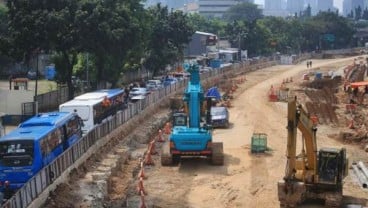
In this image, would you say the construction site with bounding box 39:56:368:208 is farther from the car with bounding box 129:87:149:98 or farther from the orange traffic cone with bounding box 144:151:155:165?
the car with bounding box 129:87:149:98

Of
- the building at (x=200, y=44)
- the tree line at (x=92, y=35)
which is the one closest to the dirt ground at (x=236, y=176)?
the tree line at (x=92, y=35)

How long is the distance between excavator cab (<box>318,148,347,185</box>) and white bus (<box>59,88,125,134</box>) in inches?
673

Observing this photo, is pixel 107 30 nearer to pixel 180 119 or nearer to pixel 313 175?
pixel 180 119

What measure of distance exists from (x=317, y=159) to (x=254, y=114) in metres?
32.2

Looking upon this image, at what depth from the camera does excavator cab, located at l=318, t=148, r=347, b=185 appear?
24.9 m

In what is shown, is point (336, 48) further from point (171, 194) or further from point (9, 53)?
point (171, 194)

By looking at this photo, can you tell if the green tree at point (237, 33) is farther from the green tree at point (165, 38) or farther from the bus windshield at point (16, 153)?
the bus windshield at point (16, 153)

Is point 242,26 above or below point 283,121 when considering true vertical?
above

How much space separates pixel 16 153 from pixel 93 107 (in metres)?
13.7

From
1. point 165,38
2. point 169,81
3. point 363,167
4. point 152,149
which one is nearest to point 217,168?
point 152,149

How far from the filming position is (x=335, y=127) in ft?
169

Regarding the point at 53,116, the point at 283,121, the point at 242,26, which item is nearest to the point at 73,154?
the point at 53,116

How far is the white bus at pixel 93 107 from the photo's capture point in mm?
Answer: 39125

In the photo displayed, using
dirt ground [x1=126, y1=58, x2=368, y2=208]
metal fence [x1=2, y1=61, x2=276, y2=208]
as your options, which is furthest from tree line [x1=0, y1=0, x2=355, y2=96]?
dirt ground [x1=126, y1=58, x2=368, y2=208]
